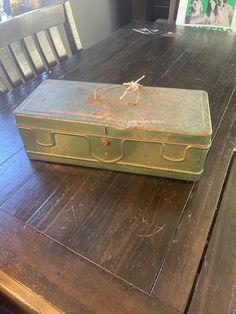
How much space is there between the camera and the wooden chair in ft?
3.42

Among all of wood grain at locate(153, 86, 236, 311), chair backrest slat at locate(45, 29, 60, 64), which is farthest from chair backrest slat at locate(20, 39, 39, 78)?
wood grain at locate(153, 86, 236, 311)

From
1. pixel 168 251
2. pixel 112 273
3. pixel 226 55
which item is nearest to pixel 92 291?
pixel 112 273

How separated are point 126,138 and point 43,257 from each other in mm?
270

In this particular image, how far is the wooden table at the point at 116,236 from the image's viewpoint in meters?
0.43

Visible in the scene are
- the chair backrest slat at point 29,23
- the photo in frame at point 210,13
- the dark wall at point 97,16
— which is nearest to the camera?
the chair backrest slat at point 29,23

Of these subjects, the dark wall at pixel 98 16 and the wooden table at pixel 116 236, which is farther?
the dark wall at pixel 98 16

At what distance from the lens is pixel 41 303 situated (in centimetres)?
41

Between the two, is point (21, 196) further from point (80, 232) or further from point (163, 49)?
point (163, 49)

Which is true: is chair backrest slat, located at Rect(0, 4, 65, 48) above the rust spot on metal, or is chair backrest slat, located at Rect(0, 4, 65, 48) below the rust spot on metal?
above

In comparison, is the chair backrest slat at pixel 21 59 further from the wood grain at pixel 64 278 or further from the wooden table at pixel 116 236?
the wood grain at pixel 64 278

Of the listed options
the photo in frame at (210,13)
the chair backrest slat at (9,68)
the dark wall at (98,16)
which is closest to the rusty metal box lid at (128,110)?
the chair backrest slat at (9,68)

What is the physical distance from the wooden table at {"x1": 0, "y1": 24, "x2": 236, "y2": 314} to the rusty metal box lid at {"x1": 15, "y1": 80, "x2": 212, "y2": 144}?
0.12m

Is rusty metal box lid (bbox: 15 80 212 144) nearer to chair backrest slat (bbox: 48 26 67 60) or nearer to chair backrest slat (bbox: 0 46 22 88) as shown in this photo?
chair backrest slat (bbox: 0 46 22 88)

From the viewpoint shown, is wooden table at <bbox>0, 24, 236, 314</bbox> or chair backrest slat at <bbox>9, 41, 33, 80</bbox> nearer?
wooden table at <bbox>0, 24, 236, 314</bbox>
